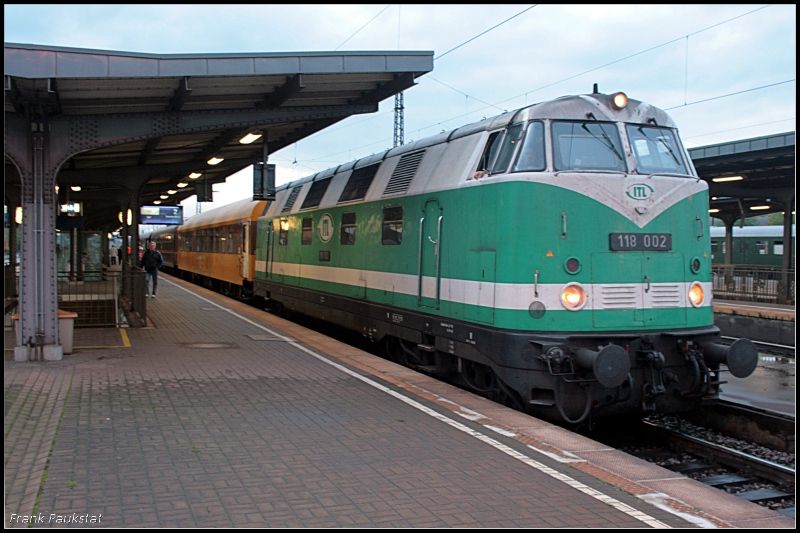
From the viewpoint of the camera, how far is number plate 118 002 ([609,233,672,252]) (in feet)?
25.0

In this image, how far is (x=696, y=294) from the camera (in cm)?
802

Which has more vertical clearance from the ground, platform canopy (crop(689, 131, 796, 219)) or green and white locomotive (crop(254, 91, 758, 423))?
platform canopy (crop(689, 131, 796, 219))

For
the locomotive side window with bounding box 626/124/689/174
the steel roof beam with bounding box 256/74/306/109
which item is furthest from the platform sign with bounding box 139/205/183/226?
the locomotive side window with bounding box 626/124/689/174

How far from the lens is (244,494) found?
4.86 metres

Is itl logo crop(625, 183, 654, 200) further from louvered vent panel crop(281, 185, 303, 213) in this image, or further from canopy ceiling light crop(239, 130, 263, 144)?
louvered vent panel crop(281, 185, 303, 213)

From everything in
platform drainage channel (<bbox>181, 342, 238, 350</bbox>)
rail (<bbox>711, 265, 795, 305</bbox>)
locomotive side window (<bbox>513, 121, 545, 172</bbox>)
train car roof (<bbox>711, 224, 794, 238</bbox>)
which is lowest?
platform drainage channel (<bbox>181, 342, 238, 350</bbox>)

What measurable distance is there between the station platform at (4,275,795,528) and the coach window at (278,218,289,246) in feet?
22.3

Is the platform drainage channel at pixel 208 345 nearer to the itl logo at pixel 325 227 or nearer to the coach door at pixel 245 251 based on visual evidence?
the itl logo at pixel 325 227

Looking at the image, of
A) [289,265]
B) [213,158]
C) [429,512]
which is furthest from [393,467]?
[213,158]

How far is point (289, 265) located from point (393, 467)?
35.2 feet

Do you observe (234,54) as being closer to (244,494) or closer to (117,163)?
(244,494)

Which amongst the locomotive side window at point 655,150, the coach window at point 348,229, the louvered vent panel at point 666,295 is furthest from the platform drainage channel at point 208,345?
the locomotive side window at point 655,150

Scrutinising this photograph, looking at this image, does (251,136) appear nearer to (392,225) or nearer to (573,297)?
(392,225)

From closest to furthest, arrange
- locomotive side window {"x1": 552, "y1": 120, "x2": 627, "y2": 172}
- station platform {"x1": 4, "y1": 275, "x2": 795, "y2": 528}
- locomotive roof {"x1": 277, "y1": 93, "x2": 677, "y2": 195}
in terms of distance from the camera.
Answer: station platform {"x1": 4, "y1": 275, "x2": 795, "y2": 528}
locomotive side window {"x1": 552, "y1": 120, "x2": 627, "y2": 172}
locomotive roof {"x1": 277, "y1": 93, "x2": 677, "y2": 195}
